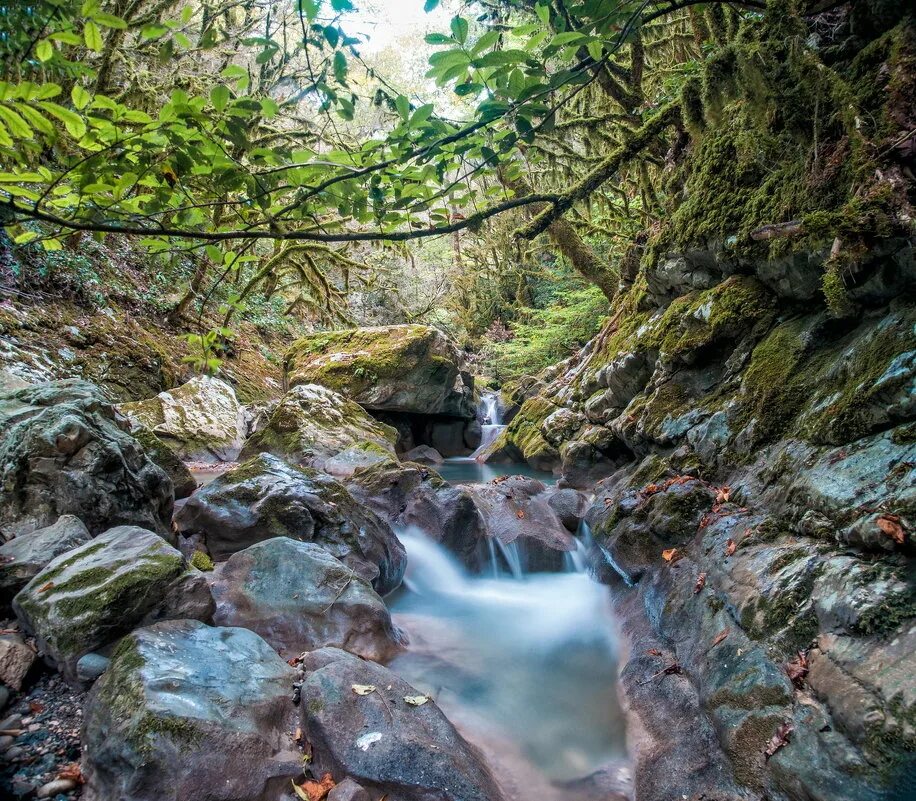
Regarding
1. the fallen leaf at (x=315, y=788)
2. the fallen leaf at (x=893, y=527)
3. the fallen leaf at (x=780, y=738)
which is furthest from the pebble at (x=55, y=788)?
the fallen leaf at (x=893, y=527)

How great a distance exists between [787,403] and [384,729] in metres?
3.73

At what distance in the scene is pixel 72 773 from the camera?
2.20m

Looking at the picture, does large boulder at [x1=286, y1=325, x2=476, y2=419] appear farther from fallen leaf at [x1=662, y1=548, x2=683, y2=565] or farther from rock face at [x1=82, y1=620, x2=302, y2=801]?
rock face at [x1=82, y1=620, x2=302, y2=801]

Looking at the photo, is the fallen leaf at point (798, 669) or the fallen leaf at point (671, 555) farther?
the fallen leaf at point (671, 555)

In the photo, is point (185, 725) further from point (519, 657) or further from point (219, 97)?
point (519, 657)

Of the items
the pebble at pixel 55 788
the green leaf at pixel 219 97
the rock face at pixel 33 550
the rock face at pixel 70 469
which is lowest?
the pebble at pixel 55 788

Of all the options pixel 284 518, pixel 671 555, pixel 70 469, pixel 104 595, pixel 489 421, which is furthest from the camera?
pixel 489 421

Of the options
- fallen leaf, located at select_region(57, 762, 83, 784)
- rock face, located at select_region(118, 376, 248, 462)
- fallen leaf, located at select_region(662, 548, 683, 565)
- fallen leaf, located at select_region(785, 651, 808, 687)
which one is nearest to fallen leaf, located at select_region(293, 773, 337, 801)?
fallen leaf, located at select_region(57, 762, 83, 784)

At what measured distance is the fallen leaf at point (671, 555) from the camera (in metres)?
Result: 4.21

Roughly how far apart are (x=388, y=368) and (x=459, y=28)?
35.6ft

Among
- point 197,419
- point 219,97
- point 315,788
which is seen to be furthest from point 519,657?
point 197,419

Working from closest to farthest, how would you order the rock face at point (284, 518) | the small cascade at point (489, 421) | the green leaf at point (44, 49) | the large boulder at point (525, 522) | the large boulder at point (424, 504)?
1. the green leaf at point (44, 49)
2. the rock face at point (284, 518)
3. the large boulder at point (525, 522)
4. the large boulder at point (424, 504)
5. the small cascade at point (489, 421)

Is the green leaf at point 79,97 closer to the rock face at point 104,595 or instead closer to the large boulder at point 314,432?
the rock face at point 104,595

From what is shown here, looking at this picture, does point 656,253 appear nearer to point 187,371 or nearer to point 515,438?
point 515,438
